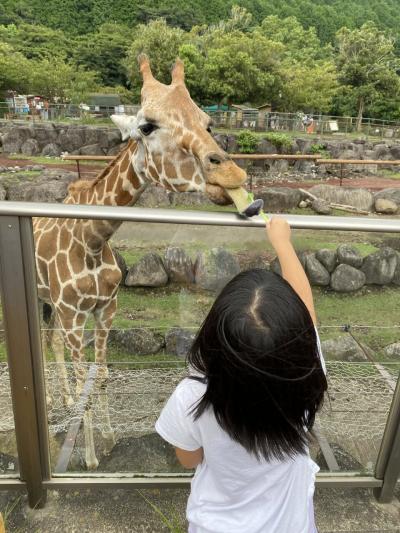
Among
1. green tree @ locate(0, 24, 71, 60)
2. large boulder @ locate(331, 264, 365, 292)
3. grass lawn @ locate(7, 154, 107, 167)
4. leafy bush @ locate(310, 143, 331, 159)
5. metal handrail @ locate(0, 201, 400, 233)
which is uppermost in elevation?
green tree @ locate(0, 24, 71, 60)

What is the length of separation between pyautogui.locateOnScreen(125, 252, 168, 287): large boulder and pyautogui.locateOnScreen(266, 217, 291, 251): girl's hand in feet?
11.2

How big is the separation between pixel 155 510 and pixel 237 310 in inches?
49.9

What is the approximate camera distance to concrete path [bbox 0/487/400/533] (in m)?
1.65

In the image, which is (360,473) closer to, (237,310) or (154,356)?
(237,310)

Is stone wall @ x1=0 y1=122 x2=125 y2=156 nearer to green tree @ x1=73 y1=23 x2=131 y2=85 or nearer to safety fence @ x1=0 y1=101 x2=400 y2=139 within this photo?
safety fence @ x1=0 y1=101 x2=400 y2=139

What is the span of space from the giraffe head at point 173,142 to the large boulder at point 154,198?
261 inches

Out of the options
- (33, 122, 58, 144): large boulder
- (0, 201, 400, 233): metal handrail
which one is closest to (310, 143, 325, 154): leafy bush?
(33, 122, 58, 144): large boulder

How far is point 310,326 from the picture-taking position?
88 centimetres

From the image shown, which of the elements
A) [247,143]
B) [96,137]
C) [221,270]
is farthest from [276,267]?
[96,137]

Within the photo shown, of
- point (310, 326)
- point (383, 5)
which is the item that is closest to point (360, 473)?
point (310, 326)

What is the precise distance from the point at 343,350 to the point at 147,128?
2.26 m

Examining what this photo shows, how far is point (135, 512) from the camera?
172 centimetres

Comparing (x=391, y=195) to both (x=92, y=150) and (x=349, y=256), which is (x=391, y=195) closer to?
(x=349, y=256)

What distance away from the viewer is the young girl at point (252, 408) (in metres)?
0.83
